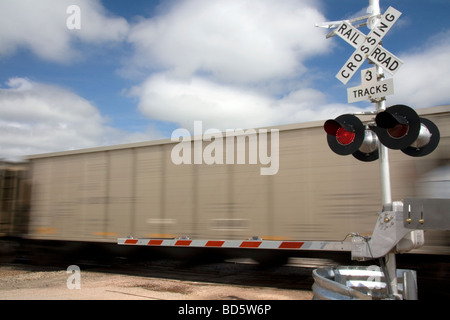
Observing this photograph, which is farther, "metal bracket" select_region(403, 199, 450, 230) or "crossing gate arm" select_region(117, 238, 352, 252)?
"crossing gate arm" select_region(117, 238, 352, 252)

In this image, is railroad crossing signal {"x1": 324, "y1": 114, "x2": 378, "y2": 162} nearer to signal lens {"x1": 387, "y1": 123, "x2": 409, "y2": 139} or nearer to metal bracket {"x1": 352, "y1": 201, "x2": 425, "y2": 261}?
signal lens {"x1": 387, "y1": 123, "x2": 409, "y2": 139}

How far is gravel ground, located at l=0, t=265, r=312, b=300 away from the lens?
6.82 meters

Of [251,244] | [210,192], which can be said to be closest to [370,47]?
[251,244]

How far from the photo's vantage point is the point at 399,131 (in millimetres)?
3895

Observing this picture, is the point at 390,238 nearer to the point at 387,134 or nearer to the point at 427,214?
the point at 427,214

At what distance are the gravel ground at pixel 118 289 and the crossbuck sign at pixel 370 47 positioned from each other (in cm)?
418

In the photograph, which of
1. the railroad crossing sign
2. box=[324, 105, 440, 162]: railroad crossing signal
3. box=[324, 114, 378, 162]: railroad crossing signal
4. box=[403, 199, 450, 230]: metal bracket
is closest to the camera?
box=[403, 199, 450, 230]: metal bracket

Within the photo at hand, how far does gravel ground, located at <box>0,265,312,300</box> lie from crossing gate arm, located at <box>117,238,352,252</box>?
0.87 meters

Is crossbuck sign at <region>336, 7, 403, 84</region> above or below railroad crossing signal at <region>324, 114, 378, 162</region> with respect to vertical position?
above

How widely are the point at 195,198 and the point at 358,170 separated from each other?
3529 millimetres

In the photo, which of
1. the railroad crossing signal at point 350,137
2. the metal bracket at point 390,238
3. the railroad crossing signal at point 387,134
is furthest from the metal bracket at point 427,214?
the railroad crossing signal at point 350,137

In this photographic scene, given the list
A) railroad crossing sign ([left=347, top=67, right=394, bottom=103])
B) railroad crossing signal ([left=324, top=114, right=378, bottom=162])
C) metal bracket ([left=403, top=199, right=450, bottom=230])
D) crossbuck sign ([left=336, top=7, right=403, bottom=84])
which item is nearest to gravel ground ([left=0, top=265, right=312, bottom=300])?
railroad crossing signal ([left=324, top=114, right=378, bottom=162])
